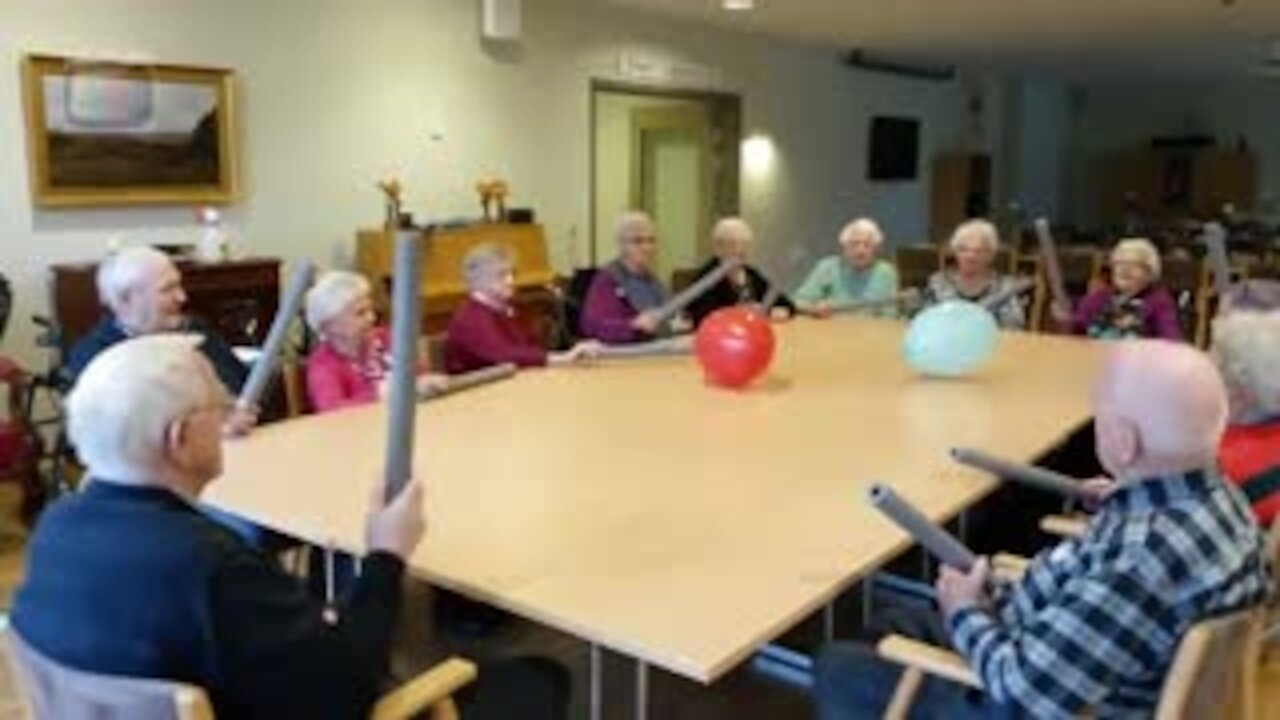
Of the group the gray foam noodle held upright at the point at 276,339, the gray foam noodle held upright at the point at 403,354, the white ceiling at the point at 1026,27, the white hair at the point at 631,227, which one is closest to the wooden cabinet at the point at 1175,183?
the white ceiling at the point at 1026,27

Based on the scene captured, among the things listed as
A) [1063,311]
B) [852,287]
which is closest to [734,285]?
[852,287]

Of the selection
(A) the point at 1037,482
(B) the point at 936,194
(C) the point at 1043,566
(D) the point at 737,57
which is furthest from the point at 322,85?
(B) the point at 936,194

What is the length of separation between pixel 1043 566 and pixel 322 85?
520 centimetres

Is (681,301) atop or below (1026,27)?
below

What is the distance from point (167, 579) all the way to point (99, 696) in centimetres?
15

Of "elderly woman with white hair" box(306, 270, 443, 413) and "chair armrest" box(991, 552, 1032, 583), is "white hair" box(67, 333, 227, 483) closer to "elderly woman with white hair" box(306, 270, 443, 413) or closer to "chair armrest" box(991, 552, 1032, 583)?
"chair armrest" box(991, 552, 1032, 583)

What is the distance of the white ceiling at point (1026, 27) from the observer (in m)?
7.30

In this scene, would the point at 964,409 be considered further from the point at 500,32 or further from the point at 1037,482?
the point at 500,32

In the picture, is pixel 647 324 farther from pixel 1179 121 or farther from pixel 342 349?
pixel 1179 121

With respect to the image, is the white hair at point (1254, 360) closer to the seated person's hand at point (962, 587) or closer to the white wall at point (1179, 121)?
the seated person's hand at point (962, 587)

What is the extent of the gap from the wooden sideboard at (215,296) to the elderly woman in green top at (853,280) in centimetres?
247

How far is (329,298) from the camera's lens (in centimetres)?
304

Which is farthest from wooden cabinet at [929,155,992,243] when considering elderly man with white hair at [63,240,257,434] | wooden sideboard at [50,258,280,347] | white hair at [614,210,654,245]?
elderly man with white hair at [63,240,257,434]

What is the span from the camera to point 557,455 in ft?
8.16
